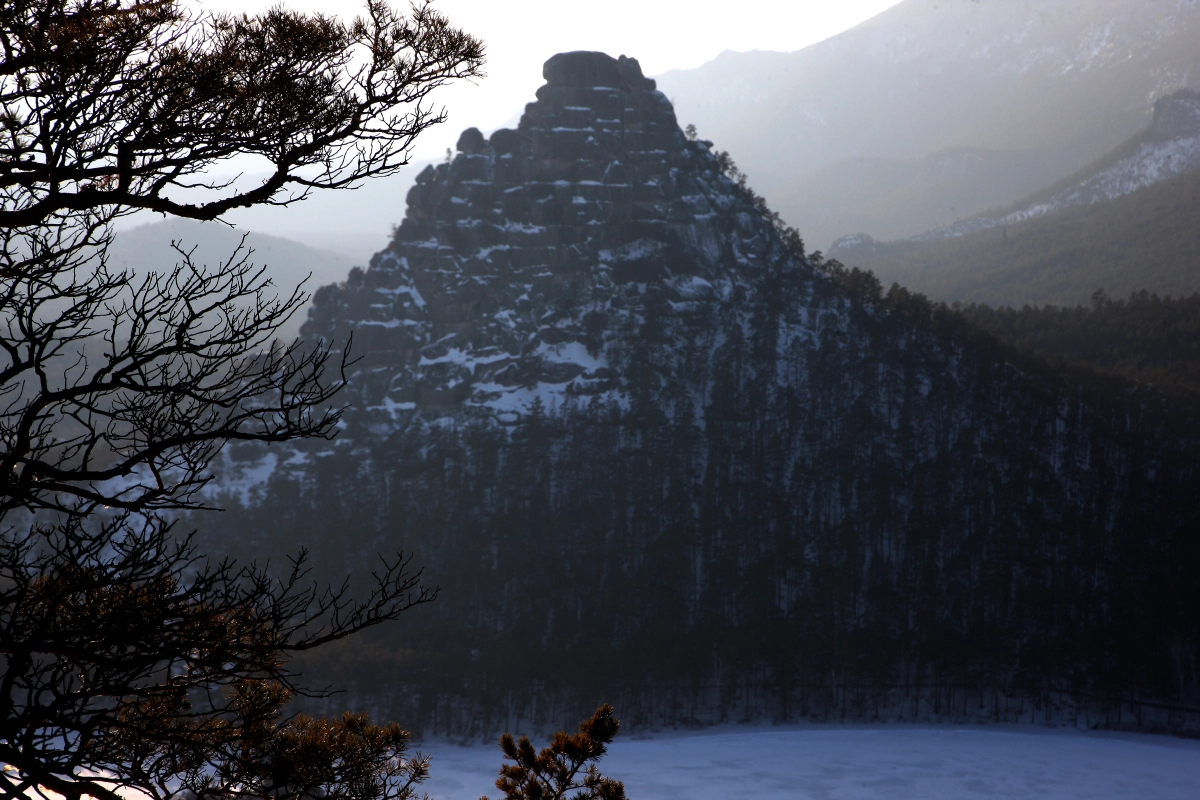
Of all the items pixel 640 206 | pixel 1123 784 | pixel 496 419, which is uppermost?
pixel 640 206

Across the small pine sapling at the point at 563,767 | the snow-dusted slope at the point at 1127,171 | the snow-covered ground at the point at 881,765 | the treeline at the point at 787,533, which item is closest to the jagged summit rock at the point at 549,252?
the treeline at the point at 787,533

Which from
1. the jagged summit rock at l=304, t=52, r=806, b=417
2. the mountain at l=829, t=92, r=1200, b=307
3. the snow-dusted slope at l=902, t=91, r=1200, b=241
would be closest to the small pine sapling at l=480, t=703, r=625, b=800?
the jagged summit rock at l=304, t=52, r=806, b=417

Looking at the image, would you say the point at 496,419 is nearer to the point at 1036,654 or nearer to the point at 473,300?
the point at 473,300

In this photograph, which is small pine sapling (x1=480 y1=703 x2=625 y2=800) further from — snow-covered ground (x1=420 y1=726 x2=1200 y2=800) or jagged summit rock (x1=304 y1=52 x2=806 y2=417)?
jagged summit rock (x1=304 y1=52 x2=806 y2=417)

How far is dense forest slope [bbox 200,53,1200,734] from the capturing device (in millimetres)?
66125

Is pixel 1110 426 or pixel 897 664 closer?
pixel 897 664

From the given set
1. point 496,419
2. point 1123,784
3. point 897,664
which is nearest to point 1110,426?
point 897,664

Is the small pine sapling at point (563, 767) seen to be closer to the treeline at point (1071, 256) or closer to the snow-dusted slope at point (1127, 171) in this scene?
the treeline at point (1071, 256)

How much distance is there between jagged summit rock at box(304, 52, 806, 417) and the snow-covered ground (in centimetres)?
3413

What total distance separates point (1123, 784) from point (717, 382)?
41951 millimetres

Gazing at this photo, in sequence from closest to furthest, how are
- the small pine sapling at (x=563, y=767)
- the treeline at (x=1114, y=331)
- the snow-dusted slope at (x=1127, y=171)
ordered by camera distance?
the small pine sapling at (x=563, y=767) < the treeline at (x=1114, y=331) < the snow-dusted slope at (x=1127, y=171)

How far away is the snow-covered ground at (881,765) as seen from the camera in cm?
4784

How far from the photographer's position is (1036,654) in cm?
6862

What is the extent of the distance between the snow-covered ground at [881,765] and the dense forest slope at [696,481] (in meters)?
4.19
